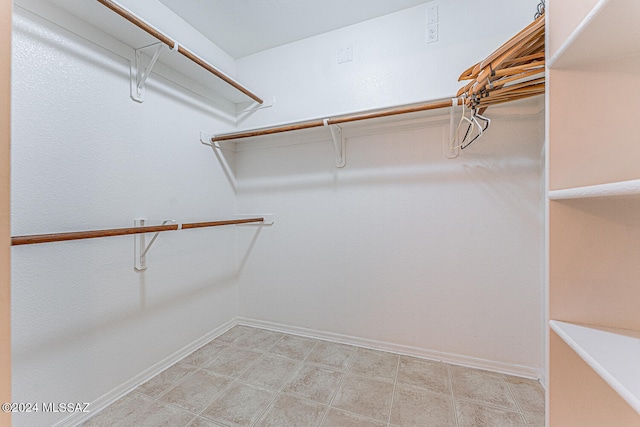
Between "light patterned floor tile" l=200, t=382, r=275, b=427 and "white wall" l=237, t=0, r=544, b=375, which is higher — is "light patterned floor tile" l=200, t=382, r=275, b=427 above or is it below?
below

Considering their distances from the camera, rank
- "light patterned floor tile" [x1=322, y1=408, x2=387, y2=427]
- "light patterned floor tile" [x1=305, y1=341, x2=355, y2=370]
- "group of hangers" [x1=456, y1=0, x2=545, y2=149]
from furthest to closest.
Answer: "light patterned floor tile" [x1=305, y1=341, x2=355, y2=370] < "light patterned floor tile" [x1=322, y1=408, x2=387, y2=427] < "group of hangers" [x1=456, y1=0, x2=545, y2=149]

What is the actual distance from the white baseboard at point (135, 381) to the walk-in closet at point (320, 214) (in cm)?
1

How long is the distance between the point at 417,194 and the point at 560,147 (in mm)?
922

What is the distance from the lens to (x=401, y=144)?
5.41 feet

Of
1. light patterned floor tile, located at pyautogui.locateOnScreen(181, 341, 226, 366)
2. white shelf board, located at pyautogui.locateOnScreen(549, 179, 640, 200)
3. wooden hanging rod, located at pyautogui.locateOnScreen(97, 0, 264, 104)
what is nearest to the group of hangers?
white shelf board, located at pyautogui.locateOnScreen(549, 179, 640, 200)

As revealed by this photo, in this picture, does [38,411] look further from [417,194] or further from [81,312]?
[417,194]

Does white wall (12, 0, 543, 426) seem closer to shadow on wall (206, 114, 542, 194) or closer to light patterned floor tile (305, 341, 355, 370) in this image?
shadow on wall (206, 114, 542, 194)

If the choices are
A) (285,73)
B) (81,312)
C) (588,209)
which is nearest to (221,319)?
(81,312)

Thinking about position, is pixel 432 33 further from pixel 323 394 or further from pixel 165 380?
pixel 165 380

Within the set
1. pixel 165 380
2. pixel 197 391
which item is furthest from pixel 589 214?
pixel 165 380

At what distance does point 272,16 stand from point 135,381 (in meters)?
2.44

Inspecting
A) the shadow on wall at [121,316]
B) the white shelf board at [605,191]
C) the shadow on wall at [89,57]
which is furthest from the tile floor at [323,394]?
the shadow on wall at [89,57]

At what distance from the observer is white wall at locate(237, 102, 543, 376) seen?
143 centimetres

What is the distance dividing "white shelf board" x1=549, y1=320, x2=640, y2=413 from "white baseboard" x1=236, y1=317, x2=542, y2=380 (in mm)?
1033
